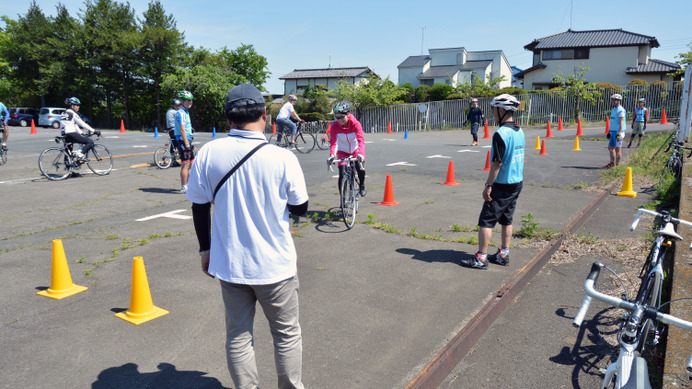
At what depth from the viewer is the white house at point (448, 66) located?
212ft

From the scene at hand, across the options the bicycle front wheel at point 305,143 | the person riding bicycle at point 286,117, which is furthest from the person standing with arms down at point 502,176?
the bicycle front wheel at point 305,143

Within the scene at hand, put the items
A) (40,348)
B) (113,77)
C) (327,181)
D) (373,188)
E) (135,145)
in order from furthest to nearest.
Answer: (113,77)
(135,145)
(327,181)
(373,188)
(40,348)

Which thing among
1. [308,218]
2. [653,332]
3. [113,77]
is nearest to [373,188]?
[308,218]

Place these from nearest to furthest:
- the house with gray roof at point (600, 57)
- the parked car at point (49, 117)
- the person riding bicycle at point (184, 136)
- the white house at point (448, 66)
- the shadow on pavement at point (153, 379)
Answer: the shadow on pavement at point (153, 379) → the person riding bicycle at point (184, 136) → the parked car at point (49, 117) → the house with gray roof at point (600, 57) → the white house at point (448, 66)

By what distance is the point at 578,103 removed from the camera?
31.5 m

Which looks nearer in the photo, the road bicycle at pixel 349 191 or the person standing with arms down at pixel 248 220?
the person standing with arms down at pixel 248 220

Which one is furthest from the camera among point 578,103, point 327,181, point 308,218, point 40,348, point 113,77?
point 113,77

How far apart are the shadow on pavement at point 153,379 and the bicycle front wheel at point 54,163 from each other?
10356 millimetres

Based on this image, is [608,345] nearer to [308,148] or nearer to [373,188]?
[373,188]

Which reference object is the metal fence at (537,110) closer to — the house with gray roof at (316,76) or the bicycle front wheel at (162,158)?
the bicycle front wheel at (162,158)

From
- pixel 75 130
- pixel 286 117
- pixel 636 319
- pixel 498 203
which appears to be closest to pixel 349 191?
pixel 498 203

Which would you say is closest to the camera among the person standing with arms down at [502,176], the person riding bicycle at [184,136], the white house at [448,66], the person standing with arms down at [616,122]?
the person standing with arms down at [502,176]

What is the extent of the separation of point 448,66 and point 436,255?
65417 millimetres

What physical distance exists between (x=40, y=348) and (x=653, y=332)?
461 cm
